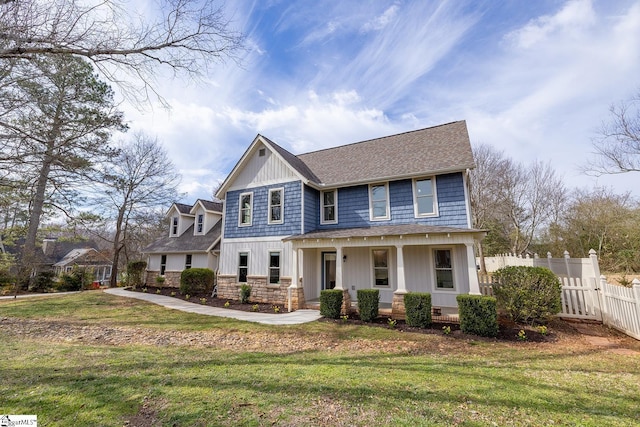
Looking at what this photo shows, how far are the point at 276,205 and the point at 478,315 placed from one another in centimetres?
939

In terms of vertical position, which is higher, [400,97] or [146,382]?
[400,97]

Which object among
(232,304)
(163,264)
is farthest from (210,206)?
(232,304)

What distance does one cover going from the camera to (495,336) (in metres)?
7.33

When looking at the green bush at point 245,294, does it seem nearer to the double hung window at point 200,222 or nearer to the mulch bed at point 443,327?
the mulch bed at point 443,327

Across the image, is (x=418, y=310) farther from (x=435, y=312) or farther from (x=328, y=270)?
(x=328, y=270)

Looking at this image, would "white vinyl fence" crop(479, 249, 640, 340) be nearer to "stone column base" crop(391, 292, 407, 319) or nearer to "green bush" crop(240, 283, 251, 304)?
"stone column base" crop(391, 292, 407, 319)

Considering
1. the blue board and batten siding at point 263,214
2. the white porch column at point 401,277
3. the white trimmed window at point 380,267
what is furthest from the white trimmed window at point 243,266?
the white porch column at point 401,277

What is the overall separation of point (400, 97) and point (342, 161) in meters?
4.23

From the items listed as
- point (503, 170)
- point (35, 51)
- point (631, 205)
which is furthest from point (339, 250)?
point (631, 205)

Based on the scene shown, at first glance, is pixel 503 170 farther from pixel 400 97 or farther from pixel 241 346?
pixel 241 346

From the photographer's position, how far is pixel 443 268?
10.7 m

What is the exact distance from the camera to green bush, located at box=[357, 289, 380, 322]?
9117mm

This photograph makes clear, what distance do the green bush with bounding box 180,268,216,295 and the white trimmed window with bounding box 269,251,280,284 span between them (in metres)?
5.21

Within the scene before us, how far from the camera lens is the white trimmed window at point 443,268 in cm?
1057
